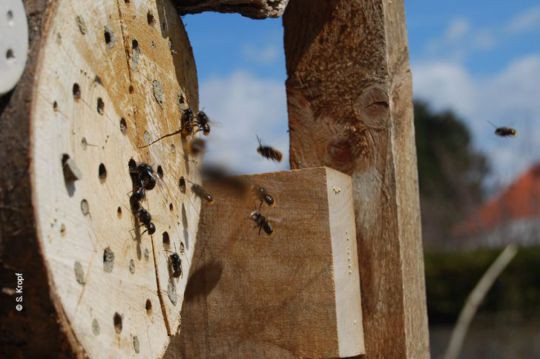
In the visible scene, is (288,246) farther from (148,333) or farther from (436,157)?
Result: (436,157)

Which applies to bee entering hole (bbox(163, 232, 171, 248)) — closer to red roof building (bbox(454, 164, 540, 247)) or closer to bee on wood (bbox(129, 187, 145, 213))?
bee on wood (bbox(129, 187, 145, 213))

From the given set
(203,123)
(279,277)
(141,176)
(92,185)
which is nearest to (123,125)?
(141,176)

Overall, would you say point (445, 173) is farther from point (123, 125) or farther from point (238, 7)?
point (123, 125)

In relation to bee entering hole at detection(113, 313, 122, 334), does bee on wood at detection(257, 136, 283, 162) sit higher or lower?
A: higher

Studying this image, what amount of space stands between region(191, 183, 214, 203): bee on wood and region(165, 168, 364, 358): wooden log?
0.25ft

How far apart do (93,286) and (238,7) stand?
939mm

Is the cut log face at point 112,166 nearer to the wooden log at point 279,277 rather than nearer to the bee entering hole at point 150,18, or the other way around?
the bee entering hole at point 150,18

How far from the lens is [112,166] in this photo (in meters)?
1.71

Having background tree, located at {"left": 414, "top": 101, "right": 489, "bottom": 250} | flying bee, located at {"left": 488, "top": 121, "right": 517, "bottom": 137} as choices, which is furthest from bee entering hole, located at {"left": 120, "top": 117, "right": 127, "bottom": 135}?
background tree, located at {"left": 414, "top": 101, "right": 489, "bottom": 250}

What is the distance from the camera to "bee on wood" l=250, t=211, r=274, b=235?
2322mm

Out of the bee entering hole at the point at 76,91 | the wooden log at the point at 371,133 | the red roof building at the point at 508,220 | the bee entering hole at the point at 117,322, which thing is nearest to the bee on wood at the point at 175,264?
the bee entering hole at the point at 117,322

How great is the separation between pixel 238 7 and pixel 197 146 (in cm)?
38

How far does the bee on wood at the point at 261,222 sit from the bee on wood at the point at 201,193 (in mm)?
124

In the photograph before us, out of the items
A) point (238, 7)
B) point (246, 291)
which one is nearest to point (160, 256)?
point (246, 291)
